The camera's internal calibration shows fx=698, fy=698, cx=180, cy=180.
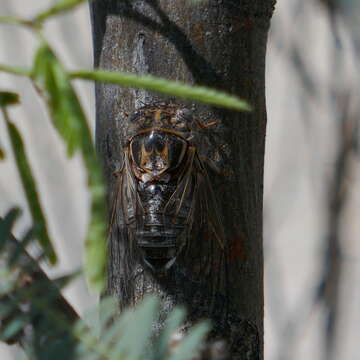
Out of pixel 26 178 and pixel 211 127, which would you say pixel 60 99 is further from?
pixel 211 127

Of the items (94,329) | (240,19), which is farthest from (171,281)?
(94,329)

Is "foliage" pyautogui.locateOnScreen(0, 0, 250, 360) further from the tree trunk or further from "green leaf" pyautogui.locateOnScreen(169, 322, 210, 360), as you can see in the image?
the tree trunk

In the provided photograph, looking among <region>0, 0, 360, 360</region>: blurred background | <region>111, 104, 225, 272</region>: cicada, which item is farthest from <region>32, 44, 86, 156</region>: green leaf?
<region>0, 0, 360, 360</region>: blurred background

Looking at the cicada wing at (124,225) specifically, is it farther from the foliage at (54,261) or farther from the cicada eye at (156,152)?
the foliage at (54,261)

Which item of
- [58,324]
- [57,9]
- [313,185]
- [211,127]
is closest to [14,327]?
[58,324]

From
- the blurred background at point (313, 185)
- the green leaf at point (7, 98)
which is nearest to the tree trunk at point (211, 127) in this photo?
the green leaf at point (7, 98)

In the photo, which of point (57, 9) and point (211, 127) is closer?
point (57, 9)

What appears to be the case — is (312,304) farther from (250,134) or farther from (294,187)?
(250,134)
